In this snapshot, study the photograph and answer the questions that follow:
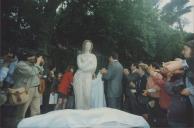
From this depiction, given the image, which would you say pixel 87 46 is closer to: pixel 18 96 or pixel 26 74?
pixel 26 74

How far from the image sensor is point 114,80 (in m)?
7.89

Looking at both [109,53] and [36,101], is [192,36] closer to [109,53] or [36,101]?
[109,53]

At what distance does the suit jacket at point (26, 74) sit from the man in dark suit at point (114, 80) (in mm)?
1121

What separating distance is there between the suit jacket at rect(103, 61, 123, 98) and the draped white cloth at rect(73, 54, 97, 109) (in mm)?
280

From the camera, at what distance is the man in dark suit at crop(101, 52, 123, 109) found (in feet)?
24.9

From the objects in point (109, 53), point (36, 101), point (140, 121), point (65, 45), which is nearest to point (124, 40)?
point (109, 53)

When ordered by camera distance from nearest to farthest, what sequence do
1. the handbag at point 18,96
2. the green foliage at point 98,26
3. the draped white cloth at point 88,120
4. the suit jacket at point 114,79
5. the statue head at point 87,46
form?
the draped white cloth at point 88,120 → the green foliage at point 98,26 → the handbag at point 18,96 → the statue head at point 87,46 → the suit jacket at point 114,79

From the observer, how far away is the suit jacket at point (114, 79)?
770 centimetres

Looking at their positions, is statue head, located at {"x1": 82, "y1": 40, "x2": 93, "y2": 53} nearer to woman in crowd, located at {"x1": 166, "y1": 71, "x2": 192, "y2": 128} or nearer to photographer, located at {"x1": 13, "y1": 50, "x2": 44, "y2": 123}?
photographer, located at {"x1": 13, "y1": 50, "x2": 44, "y2": 123}

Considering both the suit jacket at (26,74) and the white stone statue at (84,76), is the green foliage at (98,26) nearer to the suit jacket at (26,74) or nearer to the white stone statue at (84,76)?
the white stone statue at (84,76)

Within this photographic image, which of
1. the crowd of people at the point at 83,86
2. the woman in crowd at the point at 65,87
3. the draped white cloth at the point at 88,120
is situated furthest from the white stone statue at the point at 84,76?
the draped white cloth at the point at 88,120

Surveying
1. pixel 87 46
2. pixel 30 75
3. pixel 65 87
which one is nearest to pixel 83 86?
pixel 65 87

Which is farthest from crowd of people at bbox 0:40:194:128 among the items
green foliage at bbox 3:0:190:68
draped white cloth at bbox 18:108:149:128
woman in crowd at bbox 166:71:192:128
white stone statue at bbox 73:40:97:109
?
draped white cloth at bbox 18:108:149:128

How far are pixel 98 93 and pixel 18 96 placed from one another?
4.30 feet
